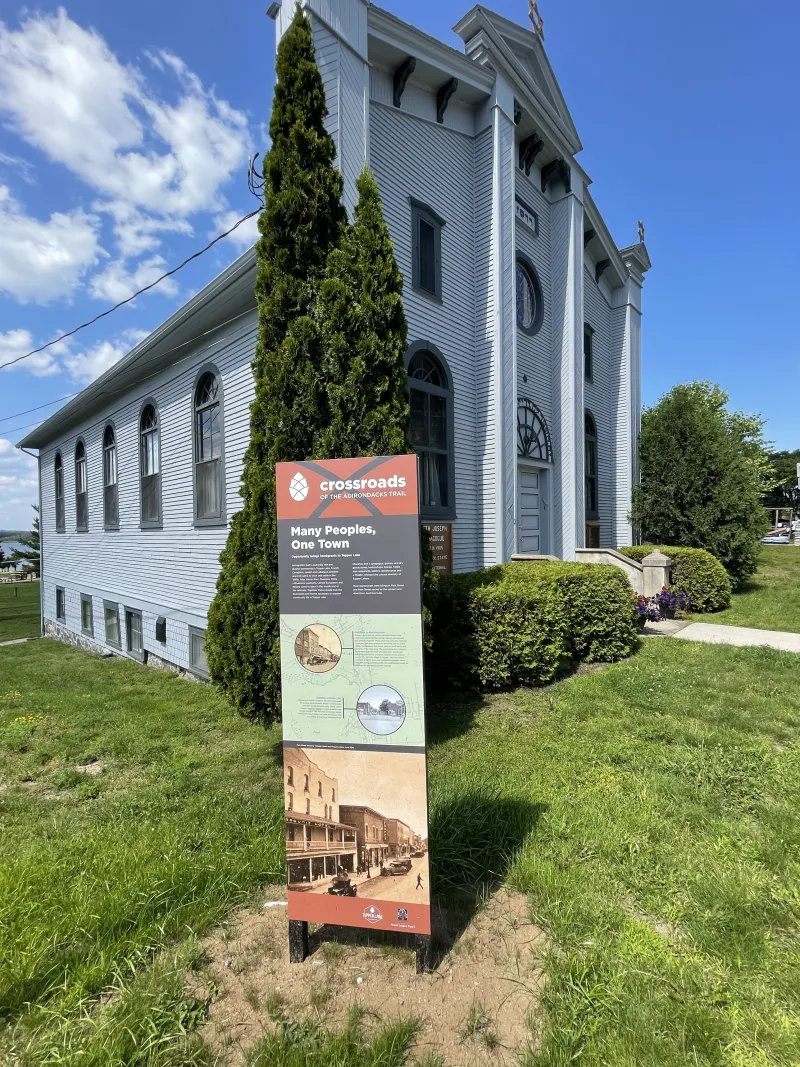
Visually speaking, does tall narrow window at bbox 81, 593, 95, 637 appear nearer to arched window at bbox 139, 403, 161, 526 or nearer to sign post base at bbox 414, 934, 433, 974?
arched window at bbox 139, 403, 161, 526

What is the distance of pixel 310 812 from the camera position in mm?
2436

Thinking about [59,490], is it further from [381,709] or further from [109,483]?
[381,709]

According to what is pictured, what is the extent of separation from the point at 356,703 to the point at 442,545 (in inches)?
248

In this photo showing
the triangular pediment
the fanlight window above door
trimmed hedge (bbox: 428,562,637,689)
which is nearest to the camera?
trimmed hedge (bbox: 428,562,637,689)

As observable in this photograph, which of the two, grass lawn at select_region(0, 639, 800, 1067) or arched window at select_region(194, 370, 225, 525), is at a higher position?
arched window at select_region(194, 370, 225, 525)

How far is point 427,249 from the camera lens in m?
9.05

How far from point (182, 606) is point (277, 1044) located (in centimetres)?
853

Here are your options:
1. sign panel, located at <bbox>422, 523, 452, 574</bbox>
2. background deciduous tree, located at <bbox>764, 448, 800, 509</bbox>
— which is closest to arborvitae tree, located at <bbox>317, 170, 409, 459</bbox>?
sign panel, located at <bbox>422, 523, 452, 574</bbox>

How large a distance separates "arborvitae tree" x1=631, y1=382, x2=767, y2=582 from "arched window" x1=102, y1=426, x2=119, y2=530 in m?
13.4


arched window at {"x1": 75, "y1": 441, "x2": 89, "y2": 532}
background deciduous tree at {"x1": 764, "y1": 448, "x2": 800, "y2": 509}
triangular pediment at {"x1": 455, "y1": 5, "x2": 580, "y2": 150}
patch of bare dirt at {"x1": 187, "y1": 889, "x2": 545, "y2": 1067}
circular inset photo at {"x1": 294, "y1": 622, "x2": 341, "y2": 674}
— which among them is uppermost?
triangular pediment at {"x1": 455, "y1": 5, "x2": 580, "y2": 150}

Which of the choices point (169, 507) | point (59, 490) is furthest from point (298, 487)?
point (59, 490)

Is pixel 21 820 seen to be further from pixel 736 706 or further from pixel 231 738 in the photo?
pixel 736 706

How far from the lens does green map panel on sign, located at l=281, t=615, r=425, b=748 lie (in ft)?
7.75

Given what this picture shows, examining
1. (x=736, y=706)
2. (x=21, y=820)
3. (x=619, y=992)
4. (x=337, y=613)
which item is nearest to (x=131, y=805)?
(x=21, y=820)
